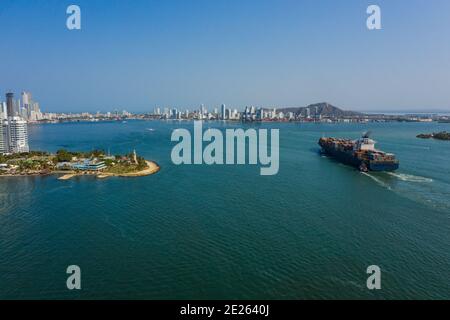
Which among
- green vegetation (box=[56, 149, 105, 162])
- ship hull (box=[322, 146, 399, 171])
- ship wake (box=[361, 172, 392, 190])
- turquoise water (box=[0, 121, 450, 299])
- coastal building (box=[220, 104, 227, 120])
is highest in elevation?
coastal building (box=[220, 104, 227, 120])

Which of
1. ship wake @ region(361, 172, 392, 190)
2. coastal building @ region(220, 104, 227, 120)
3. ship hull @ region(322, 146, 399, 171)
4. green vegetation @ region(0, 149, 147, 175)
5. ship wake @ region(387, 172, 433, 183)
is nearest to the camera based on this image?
ship wake @ region(361, 172, 392, 190)

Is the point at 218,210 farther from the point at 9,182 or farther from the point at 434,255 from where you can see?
the point at 9,182

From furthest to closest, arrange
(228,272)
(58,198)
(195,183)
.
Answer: (195,183), (58,198), (228,272)

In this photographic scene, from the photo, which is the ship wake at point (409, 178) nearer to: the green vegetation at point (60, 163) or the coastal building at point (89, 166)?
the green vegetation at point (60, 163)

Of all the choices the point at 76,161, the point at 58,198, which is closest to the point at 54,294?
the point at 58,198

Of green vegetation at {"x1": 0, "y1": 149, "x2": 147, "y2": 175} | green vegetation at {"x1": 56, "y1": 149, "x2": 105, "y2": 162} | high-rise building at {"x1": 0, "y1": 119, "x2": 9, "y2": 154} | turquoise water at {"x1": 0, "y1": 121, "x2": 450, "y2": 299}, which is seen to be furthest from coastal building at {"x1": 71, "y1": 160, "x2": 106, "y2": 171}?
high-rise building at {"x1": 0, "y1": 119, "x2": 9, "y2": 154}

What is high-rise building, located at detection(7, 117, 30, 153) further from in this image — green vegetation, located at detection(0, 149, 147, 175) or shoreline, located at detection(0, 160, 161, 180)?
shoreline, located at detection(0, 160, 161, 180)
